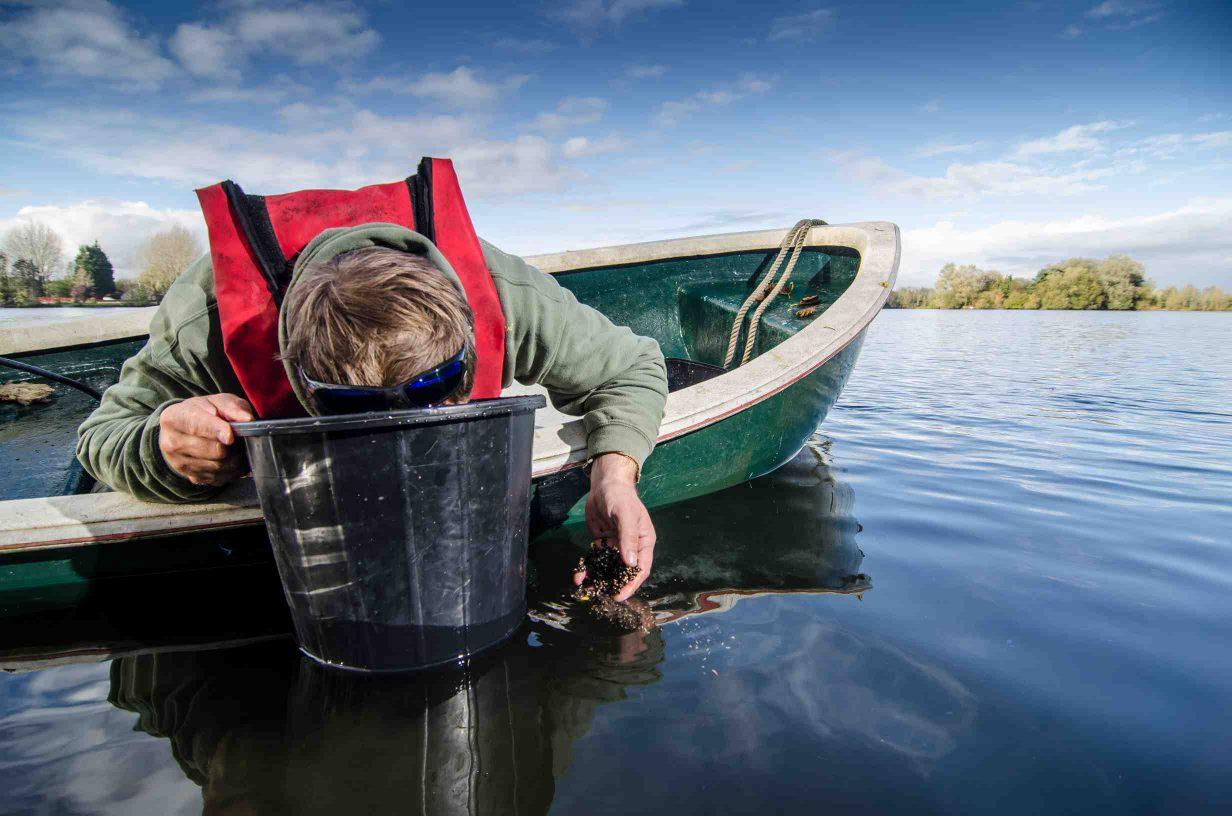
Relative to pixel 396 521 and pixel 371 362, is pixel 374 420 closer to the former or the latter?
pixel 371 362

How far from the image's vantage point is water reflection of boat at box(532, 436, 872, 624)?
6.96 ft

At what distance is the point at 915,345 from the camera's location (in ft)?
51.5

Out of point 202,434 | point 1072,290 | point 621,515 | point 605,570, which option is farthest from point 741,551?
point 1072,290

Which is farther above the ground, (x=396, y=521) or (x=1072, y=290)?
(x=1072, y=290)

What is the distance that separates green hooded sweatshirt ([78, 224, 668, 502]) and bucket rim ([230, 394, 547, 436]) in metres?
0.15

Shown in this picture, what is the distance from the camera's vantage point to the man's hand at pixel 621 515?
1.60m

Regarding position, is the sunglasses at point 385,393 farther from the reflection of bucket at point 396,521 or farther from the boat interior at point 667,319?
the boat interior at point 667,319

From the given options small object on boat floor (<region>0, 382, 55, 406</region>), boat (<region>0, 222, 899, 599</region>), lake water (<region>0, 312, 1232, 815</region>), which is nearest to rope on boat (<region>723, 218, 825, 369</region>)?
boat (<region>0, 222, 899, 599</region>)

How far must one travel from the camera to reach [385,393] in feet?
4.08

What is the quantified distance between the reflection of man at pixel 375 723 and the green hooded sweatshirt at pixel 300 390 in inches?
19.9

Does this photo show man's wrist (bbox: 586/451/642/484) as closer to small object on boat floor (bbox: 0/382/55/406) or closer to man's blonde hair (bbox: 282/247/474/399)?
man's blonde hair (bbox: 282/247/474/399)

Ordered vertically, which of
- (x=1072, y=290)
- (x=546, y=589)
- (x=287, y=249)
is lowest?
(x=546, y=589)

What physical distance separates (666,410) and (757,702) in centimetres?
109

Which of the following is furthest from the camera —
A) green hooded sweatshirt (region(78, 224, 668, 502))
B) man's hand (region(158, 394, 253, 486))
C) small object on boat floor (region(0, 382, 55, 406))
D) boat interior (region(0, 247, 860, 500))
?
small object on boat floor (region(0, 382, 55, 406))
